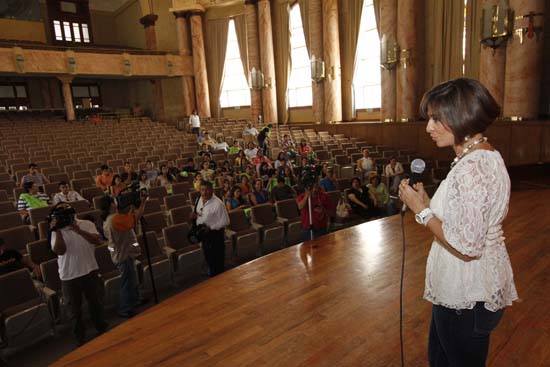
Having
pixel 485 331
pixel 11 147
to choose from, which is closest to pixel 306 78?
pixel 11 147

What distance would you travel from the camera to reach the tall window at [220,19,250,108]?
19.5 meters

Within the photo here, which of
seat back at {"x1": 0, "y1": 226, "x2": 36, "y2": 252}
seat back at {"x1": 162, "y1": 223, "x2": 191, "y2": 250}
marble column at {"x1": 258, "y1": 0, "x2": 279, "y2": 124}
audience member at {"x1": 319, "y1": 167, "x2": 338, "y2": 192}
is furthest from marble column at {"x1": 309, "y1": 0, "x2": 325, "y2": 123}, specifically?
seat back at {"x1": 0, "y1": 226, "x2": 36, "y2": 252}

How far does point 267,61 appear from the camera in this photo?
1720 cm

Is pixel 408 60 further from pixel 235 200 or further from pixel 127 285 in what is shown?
pixel 127 285

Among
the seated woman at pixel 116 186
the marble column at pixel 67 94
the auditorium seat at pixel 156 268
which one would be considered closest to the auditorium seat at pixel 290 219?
the auditorium seat at pixel 156 268

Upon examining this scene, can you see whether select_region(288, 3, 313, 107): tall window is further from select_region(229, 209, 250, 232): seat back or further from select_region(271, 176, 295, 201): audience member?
select_region(229, 209, 250, 232): seat back

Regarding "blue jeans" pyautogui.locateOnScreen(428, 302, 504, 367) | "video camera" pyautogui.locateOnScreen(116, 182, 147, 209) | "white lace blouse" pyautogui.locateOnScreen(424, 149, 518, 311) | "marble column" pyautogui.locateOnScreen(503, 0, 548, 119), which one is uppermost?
"marble column" pyautogui.locateOnScreen(503, 0, 548, 119)

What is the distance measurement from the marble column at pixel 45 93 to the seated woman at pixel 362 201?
20.6m

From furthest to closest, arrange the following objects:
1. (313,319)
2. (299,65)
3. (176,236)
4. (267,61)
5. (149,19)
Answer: (149,19) < (267,61) < (299,65) < (176,236) < (313,319)

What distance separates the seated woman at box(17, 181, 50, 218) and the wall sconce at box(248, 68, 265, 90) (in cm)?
1268

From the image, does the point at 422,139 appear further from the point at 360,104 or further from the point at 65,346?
the point at 65,346

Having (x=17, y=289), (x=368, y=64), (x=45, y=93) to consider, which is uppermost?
(x=45, y=93)

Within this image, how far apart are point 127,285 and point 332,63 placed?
12688 mm

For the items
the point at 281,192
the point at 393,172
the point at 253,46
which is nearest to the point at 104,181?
the point at 281,192
